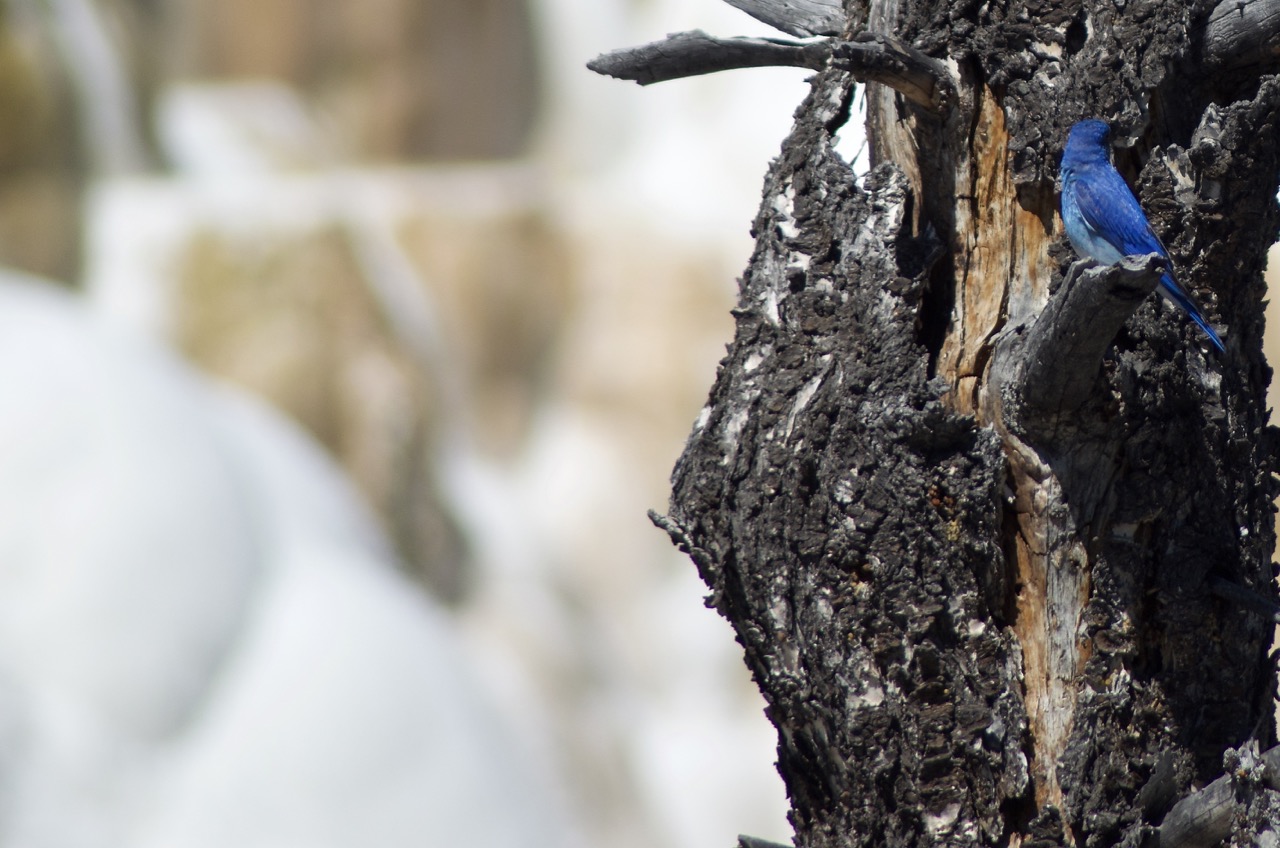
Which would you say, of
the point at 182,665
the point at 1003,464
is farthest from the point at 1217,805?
the point at 182,665

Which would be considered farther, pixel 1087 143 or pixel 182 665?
pixel 182 665

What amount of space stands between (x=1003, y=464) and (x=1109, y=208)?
0.39 m

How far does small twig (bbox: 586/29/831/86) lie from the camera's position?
2.21 metres

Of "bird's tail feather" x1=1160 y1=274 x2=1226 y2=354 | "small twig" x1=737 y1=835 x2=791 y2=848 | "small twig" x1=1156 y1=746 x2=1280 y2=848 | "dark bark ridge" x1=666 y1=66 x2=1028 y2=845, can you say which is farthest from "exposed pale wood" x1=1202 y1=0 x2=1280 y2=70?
"small twig" x1=737 y1=835 x2=791 y2=848

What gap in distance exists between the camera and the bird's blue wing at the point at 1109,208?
208cm

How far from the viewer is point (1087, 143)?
2.14 meters

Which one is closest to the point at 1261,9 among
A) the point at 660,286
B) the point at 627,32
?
the point at 660,286

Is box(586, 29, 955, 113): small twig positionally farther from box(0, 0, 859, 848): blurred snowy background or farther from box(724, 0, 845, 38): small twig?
box(0, 0, 859, 848): blurred snowy background

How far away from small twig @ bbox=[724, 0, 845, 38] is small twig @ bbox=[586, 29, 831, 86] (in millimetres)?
256

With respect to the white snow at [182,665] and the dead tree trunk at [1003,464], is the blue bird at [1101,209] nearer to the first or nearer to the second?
the dead tree trunk at [1003,464]

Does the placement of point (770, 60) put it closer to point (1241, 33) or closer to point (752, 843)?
point (1241, 33)

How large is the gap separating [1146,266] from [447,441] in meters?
10.1

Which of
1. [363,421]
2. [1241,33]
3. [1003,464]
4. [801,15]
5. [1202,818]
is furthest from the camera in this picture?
[363,421]

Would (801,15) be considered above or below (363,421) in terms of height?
below
